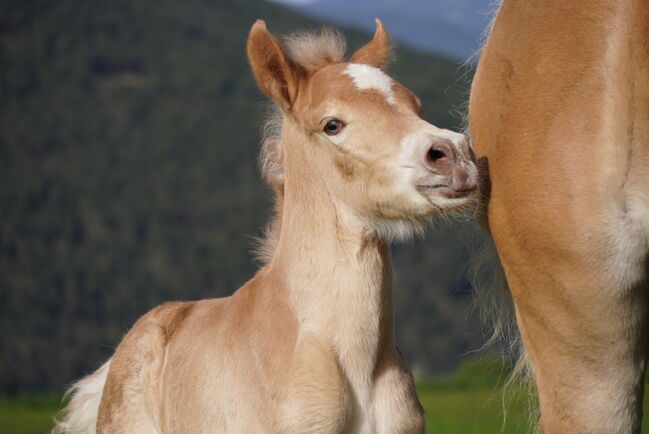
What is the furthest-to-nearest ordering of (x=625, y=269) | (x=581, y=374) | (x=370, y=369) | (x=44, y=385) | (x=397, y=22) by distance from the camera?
(x=397, y=22) < (x=44, y=385) < (x=370, y=369) < (x=581, y=374) < (x=625, y=269)

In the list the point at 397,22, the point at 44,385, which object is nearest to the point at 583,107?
the point at 44,385

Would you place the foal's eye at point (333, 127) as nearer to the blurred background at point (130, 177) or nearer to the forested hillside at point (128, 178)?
the blurred background at point (130, 177)

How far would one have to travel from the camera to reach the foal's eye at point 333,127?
368 centimetres

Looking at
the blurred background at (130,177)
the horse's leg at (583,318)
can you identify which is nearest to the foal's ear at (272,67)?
the horse's leg at (583,318)

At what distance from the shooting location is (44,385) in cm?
4403

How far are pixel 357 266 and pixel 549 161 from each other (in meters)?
0.97

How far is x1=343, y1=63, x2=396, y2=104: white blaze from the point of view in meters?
3.63

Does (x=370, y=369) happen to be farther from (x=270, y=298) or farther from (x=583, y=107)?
(x=583, y=107)

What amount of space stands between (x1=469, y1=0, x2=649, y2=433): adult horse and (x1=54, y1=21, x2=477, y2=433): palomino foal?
260mm

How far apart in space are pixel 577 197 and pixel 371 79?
1.06 m

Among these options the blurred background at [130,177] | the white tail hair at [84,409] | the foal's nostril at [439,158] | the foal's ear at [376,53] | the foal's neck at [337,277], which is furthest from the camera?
the blurred background at [130,177]

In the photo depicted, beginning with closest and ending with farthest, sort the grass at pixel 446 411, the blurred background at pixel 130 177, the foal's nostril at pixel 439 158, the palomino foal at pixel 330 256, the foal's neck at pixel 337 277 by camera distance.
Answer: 1. the foal's nostril at pixel 439 158
2. the palomino foal at pixel 330 256
3. the foal's neck at pixel 337 277
4. the grass at pixel 446 411
5. the blurred background at pixel 130 177

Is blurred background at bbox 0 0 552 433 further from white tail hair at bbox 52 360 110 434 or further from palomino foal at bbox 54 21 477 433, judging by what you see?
palomino foal at bbox 54 21 477 433

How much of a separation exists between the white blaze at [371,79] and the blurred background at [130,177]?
36.6 meters
